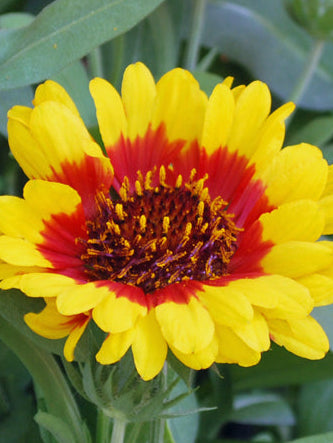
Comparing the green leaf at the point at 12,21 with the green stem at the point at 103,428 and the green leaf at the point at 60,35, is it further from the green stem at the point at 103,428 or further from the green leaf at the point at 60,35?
the green stem at the point at 103,428

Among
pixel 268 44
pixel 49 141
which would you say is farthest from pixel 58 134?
pixel 268 44

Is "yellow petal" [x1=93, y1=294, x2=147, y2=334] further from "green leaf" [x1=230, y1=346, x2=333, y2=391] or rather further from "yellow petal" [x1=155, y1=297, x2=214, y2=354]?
"green leaf" [x1=230, y1=346, x2=333, y2=391]

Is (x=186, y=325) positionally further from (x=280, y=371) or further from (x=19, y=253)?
(x=280, y=371)

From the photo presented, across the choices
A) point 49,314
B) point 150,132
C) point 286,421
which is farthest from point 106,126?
point 286,421

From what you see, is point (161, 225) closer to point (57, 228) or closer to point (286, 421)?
point (57, 228)

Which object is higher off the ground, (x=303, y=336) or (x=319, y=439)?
(x=303, y=336)

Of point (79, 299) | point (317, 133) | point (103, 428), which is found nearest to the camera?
point (79, 299)
